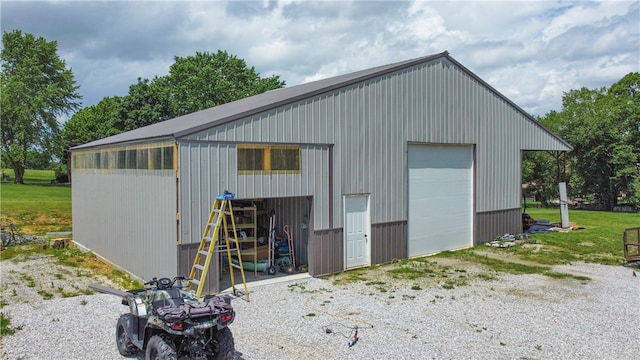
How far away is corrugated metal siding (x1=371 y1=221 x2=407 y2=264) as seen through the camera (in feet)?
42.6

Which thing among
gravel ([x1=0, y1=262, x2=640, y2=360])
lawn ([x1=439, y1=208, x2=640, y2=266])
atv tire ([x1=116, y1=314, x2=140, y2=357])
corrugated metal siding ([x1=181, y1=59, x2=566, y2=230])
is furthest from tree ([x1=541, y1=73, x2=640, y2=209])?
atv tire ([x1=116, y1=314, x2=140, y2=357])

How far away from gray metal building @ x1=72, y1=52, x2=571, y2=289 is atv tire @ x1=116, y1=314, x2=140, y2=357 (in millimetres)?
2982

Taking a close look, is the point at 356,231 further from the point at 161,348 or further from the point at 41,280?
the point at 41,280

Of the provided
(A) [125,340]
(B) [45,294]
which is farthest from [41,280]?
(A) [125,340]

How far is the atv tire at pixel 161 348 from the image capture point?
5.36 metres

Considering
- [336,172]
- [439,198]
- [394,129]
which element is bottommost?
[439,198]

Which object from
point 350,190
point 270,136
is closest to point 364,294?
point 350,190

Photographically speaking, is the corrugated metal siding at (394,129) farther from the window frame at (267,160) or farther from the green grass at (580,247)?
the green grass at (580,247)

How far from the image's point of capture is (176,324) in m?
5.23

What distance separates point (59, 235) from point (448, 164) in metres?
15.6

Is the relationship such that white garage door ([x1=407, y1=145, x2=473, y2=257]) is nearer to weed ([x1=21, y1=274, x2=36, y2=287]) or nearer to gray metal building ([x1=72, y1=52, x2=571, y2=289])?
gray metal building ([x1=72, y1=52, x2=571, y2=289])

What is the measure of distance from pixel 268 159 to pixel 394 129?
436 cm

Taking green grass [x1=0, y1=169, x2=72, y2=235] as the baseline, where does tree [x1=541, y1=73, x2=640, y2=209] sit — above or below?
above

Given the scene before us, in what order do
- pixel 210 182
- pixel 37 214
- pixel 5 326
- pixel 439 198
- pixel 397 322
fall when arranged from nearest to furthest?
1. pixel 5 326
2. pixel 397 322
3. pixel 210 182
4. pixel 439 198
5. pixel 37 214
